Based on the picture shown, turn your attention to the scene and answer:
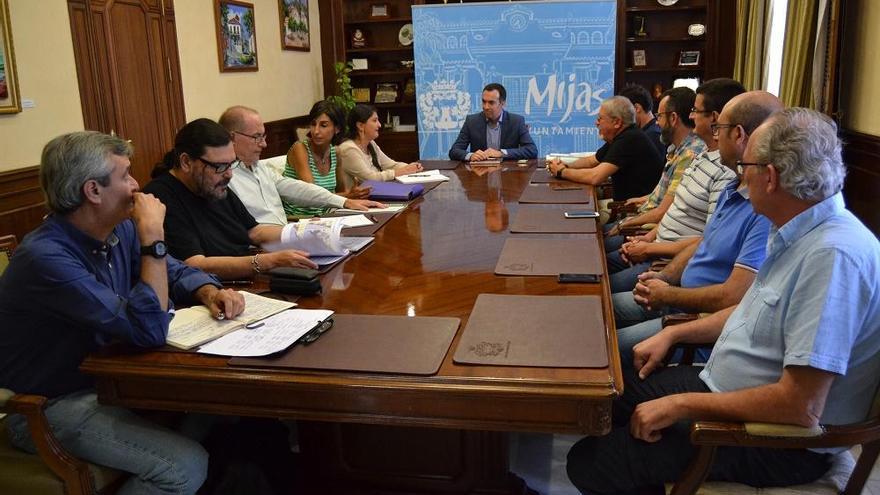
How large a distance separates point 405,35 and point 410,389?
22.0 ft

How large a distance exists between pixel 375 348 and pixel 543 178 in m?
2.67

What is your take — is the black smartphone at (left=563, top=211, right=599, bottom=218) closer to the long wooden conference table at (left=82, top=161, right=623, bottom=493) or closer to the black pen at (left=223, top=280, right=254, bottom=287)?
the long wooden conference table at (left=82, top=161, right=623, bottom=493)

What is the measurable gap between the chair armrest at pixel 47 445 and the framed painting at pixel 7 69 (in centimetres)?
252

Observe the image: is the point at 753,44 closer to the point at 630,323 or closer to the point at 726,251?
the point at 630,323

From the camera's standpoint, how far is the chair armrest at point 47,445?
56.7 inches

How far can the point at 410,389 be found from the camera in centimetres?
130

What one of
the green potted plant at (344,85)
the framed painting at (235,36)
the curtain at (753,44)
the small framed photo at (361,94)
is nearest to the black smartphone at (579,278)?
the curtain at (753,44)

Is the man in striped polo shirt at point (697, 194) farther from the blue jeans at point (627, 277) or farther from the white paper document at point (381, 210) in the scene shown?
the white paper document at point (381, 210)

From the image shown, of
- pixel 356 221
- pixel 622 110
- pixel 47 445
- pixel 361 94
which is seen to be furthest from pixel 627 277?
pixel 361 94

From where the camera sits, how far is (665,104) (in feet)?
11.0

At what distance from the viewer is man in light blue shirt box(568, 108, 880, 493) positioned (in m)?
1.27

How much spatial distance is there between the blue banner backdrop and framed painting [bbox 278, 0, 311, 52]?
117cm

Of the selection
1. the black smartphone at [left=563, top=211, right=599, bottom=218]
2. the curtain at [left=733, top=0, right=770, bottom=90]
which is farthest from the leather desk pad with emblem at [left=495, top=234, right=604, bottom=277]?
the curtain at [left=733, top=0, right=770, bottom=90]

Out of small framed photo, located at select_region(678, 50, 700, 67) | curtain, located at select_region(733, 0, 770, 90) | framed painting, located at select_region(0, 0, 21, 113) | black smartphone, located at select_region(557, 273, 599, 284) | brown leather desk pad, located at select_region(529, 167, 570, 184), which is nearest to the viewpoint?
black smartphone, located at select_region(557, 273, 599, 284)
